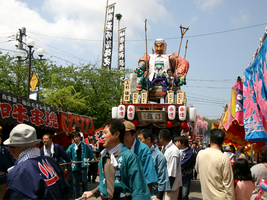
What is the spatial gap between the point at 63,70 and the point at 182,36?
13.1m

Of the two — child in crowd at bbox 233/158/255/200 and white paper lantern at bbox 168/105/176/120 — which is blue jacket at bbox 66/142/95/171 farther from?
white paper lantern at bbox 168/105/176/120

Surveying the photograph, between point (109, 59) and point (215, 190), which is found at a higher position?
point (109, 59)

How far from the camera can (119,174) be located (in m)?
2.58

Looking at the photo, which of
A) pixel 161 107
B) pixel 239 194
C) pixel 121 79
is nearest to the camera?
pixel 239 194

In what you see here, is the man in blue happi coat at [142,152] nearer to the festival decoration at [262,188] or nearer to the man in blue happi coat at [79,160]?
the festival decoration at [262,188]

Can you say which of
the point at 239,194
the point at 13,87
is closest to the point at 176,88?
the point at 239,194

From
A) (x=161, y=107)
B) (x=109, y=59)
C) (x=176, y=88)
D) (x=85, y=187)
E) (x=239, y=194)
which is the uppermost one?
(x=109, y=59)

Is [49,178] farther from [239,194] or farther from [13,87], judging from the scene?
Answer: [13,87]

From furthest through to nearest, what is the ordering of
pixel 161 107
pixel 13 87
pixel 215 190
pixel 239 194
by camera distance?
pixel 13 87 < pixel 161 107 < pixel 239 194 < pixel 215 190

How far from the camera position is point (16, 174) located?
7.39 feet

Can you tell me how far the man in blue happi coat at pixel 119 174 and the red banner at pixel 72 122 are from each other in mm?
9531

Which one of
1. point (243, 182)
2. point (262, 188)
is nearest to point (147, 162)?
point (243, 182)

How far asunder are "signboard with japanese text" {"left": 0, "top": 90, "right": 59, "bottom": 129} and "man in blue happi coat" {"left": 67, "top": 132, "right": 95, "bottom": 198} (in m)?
2.71

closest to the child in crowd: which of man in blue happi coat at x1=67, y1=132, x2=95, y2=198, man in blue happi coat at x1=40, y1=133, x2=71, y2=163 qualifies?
man in blue happi coat at x1=40, y1=133, x2=71, y2=163
